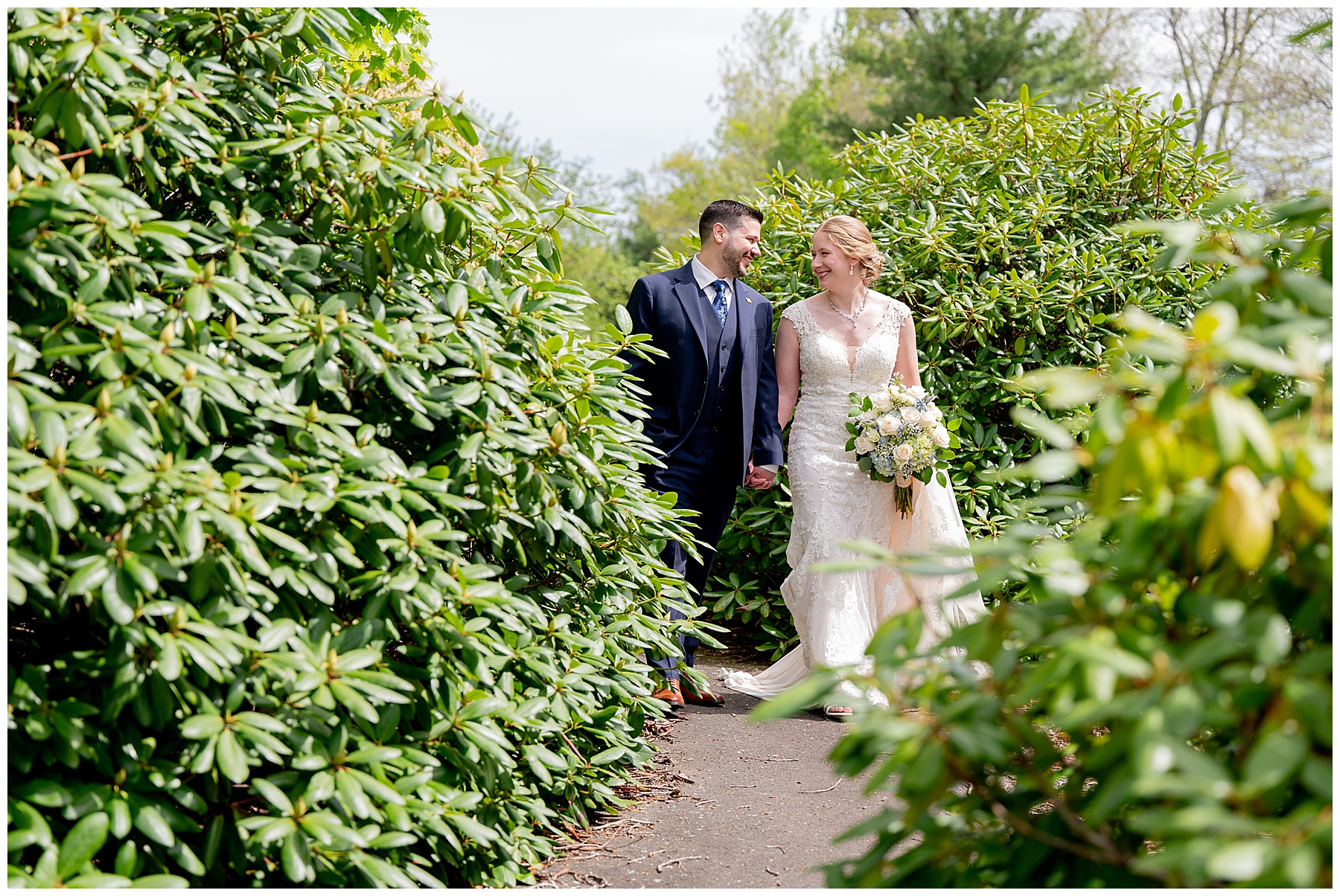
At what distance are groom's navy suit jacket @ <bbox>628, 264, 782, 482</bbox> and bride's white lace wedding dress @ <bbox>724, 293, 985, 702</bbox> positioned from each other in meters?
0.37

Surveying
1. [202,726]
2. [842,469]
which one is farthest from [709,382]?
[202,726]

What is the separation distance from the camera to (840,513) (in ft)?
17.5

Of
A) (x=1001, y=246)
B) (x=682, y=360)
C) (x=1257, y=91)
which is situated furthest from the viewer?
(x=1257, y=91)

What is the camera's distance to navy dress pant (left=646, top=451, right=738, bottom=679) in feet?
16.4

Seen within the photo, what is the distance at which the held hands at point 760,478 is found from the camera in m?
5.31

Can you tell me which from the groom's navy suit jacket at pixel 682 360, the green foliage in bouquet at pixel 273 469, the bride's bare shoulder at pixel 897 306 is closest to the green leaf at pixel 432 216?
the green foliage in bouquet at pixel 273 469

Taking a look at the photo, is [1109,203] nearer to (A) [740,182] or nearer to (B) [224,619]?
(B) [224,619]

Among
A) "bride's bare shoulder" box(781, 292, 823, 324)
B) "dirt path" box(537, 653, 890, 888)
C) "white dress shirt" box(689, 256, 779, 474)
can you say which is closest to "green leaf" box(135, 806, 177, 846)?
"dirt path" box(537, 653, 890, 888)

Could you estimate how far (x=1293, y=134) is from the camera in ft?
87.1

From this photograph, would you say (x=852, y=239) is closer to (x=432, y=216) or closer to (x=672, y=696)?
(x=672, y=696)

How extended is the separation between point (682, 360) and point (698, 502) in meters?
0.76

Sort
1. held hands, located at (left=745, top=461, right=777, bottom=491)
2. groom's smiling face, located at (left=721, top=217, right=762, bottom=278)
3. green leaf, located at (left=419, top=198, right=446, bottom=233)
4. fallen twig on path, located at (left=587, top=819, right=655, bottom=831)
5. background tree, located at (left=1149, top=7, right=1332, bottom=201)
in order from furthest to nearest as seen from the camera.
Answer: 1. background tree, located at (left=1149, top=7, right=1332, bottom=201)
2. held hands, located at (left=745, top=461, right=777, bottom=491)
3. groom's smiling face, located at (left=721, top=217, right=762, bottom=278)
4. fallen twig on path, located at (left=587, top=819, right=655, bottom=831)
5. green leaf, located at (left=419, top=198, right=446, bottom=233)

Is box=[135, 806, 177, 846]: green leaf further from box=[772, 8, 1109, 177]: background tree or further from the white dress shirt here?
box=[772, 8, 1109, 177]: background tree

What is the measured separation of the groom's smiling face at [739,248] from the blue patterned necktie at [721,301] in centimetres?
7
